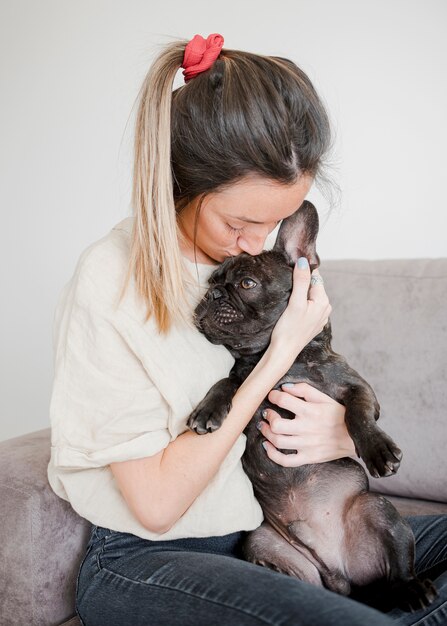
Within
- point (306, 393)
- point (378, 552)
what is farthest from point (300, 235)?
point (378, 552)

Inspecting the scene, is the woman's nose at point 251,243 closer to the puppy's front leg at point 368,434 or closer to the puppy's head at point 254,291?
the puppy's head at point 254,291

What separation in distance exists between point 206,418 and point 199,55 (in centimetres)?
78

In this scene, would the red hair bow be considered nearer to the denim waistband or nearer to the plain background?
the plain background

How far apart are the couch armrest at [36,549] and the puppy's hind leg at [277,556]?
42 cm

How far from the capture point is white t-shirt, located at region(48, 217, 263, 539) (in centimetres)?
147

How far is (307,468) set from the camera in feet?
5.57

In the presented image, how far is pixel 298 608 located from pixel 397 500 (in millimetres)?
1121

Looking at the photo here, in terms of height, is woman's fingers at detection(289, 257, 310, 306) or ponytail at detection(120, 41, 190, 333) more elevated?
ponytail at detection(120, 41, 190, 333)

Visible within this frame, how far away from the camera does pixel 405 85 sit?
2543 mm

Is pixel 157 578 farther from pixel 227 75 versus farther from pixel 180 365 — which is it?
pixel 227 75

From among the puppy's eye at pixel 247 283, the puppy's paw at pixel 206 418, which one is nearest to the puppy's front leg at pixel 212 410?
the puppy's paw at pixel 206 418

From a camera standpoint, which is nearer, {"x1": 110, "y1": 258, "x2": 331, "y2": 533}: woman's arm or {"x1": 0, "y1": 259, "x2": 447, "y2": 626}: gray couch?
{"x1": 110, "y1": 258, "x2": 331, "y2": 533}: woman's arm

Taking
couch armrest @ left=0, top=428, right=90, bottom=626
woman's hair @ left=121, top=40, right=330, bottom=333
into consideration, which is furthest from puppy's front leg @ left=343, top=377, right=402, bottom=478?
couch armrest @ left=0, top=428, right=90, bottom=626

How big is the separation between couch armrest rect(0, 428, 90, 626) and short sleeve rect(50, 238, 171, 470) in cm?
23
